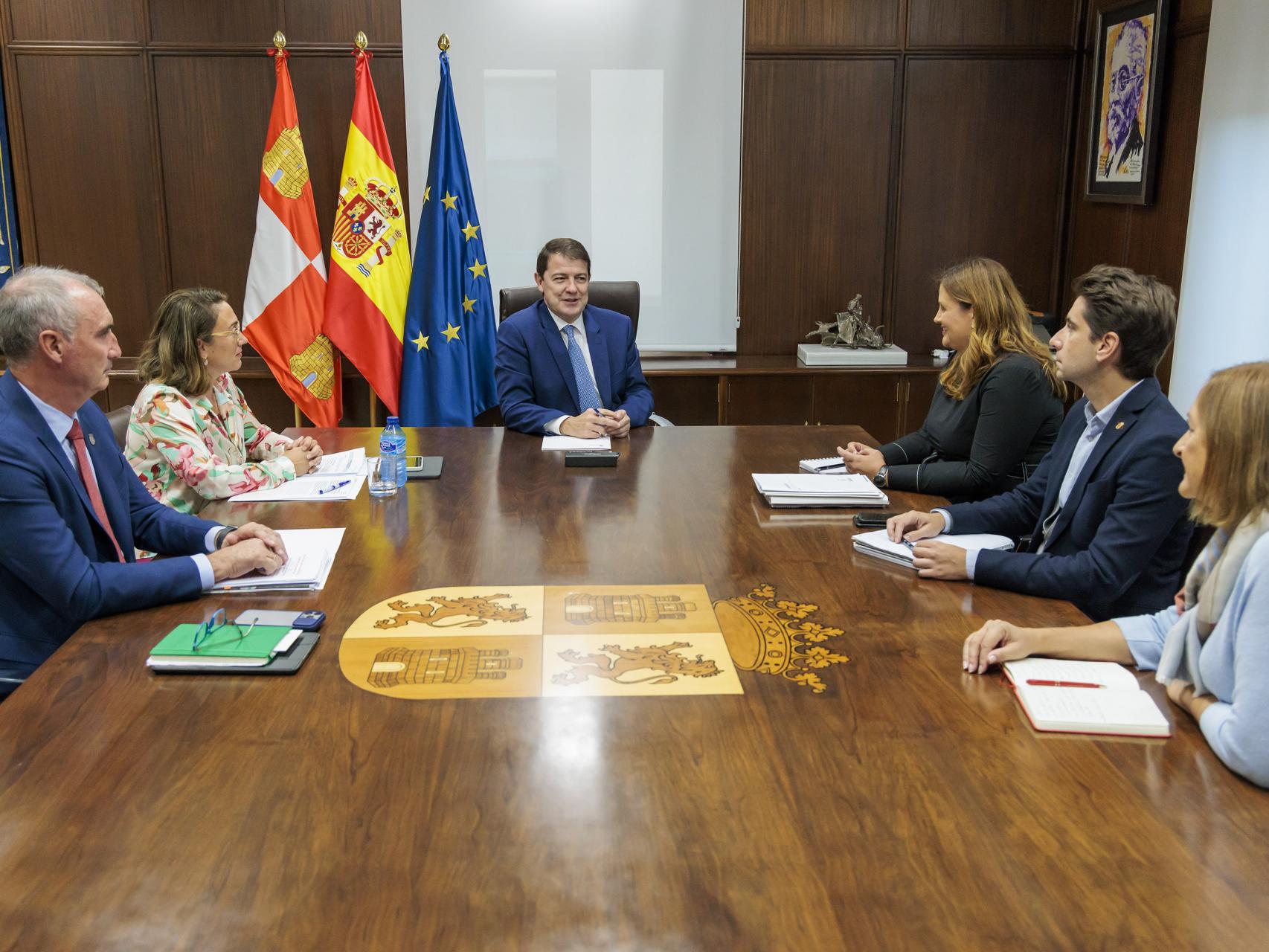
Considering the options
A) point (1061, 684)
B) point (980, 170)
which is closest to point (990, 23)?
point (980, 170)

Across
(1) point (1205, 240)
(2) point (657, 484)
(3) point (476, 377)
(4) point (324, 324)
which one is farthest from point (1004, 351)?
(4) point (324, 324)

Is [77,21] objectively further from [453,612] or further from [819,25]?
[453,612]

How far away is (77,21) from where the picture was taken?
5.06m

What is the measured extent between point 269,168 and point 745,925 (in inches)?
176

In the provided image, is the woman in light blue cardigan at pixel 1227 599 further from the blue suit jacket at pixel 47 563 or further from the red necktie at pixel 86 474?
the red necktie at pixel 86 474

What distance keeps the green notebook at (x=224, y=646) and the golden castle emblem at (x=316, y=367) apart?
10.3 ft

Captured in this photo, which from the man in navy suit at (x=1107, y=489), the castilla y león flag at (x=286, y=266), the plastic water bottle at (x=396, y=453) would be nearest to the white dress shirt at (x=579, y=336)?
the plastic water bottle at (x=396, y=453)

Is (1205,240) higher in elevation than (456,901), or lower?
higher

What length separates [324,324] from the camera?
196 inches

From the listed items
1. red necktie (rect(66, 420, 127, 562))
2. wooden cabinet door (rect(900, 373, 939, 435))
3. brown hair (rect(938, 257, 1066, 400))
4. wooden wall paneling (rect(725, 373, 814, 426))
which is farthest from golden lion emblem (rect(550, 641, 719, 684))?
wooden cabinet door (rect(900, 373, 939, 435))

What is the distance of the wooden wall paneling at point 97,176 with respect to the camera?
16.8 ft

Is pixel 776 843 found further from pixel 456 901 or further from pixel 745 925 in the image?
pixel 456 901

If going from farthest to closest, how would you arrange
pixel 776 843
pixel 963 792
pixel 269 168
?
1. pixel 269 168
2. pixel 963 792
3. pixel 776 843

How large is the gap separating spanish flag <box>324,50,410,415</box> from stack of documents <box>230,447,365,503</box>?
177cm
